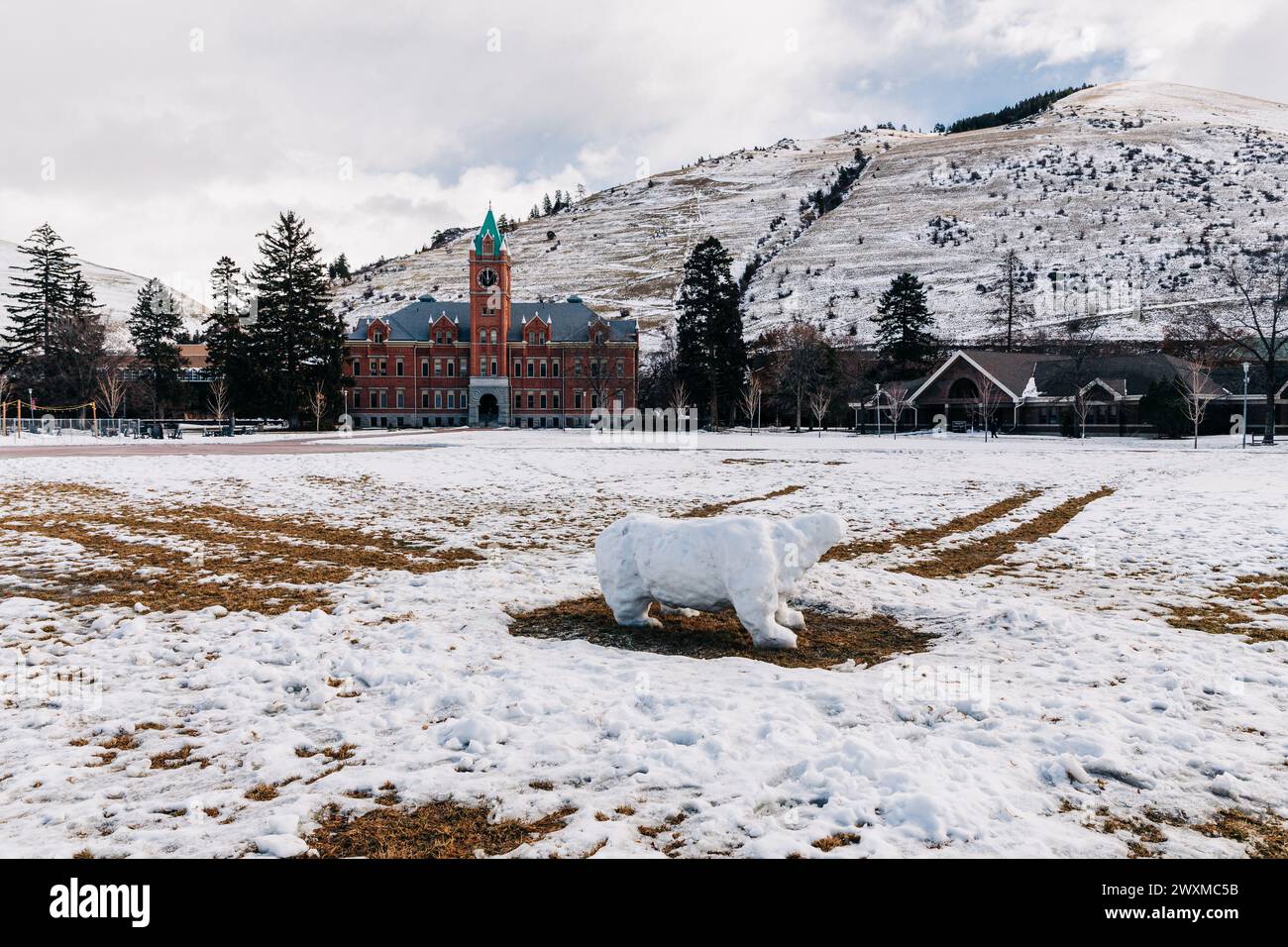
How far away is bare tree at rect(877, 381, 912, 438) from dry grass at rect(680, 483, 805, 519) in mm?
44074

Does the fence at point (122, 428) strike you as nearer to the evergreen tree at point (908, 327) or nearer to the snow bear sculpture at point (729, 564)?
the snow bear sculpture at point (729, 564)

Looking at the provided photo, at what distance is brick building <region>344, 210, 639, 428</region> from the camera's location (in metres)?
83.4

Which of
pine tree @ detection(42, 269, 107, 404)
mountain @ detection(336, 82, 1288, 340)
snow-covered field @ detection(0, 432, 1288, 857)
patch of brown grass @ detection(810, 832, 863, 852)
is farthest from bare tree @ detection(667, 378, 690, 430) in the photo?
patch of brown grass @ detection(810, 832, 863, 852)

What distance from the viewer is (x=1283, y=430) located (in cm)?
5334

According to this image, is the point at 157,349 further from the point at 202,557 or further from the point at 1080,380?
the point at 1080,380

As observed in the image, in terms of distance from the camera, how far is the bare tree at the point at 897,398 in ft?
203

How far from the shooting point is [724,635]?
7.75m

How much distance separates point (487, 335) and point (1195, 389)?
65978 millimetres

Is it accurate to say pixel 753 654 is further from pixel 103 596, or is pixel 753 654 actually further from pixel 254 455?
pixel 254 455

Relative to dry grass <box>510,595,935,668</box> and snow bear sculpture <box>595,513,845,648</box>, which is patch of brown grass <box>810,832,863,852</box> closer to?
dry grass <box>510,595,935,668</box>

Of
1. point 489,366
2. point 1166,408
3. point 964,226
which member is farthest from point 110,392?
point 964,226

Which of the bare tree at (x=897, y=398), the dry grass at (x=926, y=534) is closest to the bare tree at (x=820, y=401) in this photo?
the bare tree at (x=897, y=398)

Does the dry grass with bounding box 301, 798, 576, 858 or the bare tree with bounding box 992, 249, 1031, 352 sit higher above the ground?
the bare tree with bounding box 992, 249, 1031, 352

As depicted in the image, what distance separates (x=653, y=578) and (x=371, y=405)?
82.6 m
